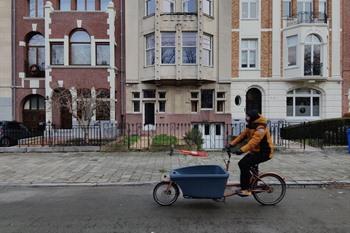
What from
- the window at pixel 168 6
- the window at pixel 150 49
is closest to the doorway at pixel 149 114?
the window at pixel 150 49

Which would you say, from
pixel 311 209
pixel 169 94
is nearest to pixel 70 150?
pixel 169 94

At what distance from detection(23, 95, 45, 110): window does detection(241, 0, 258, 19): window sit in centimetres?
1661

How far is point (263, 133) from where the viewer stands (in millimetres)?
6168

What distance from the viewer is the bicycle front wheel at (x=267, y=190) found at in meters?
6.40

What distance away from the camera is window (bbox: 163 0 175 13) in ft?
68.4

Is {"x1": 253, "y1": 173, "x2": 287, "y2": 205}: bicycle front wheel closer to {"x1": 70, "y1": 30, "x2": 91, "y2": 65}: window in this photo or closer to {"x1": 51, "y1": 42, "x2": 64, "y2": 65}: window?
{"x1": 70, "y1": 30, "x2": 91, "y2": 65}: window

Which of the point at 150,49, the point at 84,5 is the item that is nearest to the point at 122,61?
the point at 150,49

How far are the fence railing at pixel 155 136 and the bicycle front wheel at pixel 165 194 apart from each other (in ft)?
25.0

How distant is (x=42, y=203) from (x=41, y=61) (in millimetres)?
19861

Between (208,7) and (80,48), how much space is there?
905 cm

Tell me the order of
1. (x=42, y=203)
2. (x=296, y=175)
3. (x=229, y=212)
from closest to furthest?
(x=229, y=212)
(x=42, y=203)
(x=296, y=175)

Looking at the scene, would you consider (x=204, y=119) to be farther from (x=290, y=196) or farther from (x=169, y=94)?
(x=290, y=196)

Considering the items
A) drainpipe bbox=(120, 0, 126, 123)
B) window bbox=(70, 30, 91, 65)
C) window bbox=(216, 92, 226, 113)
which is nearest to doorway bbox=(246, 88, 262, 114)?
window bbox=(216, 92, 226, 113)

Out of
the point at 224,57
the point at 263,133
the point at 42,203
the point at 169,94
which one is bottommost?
the point at 42,203
